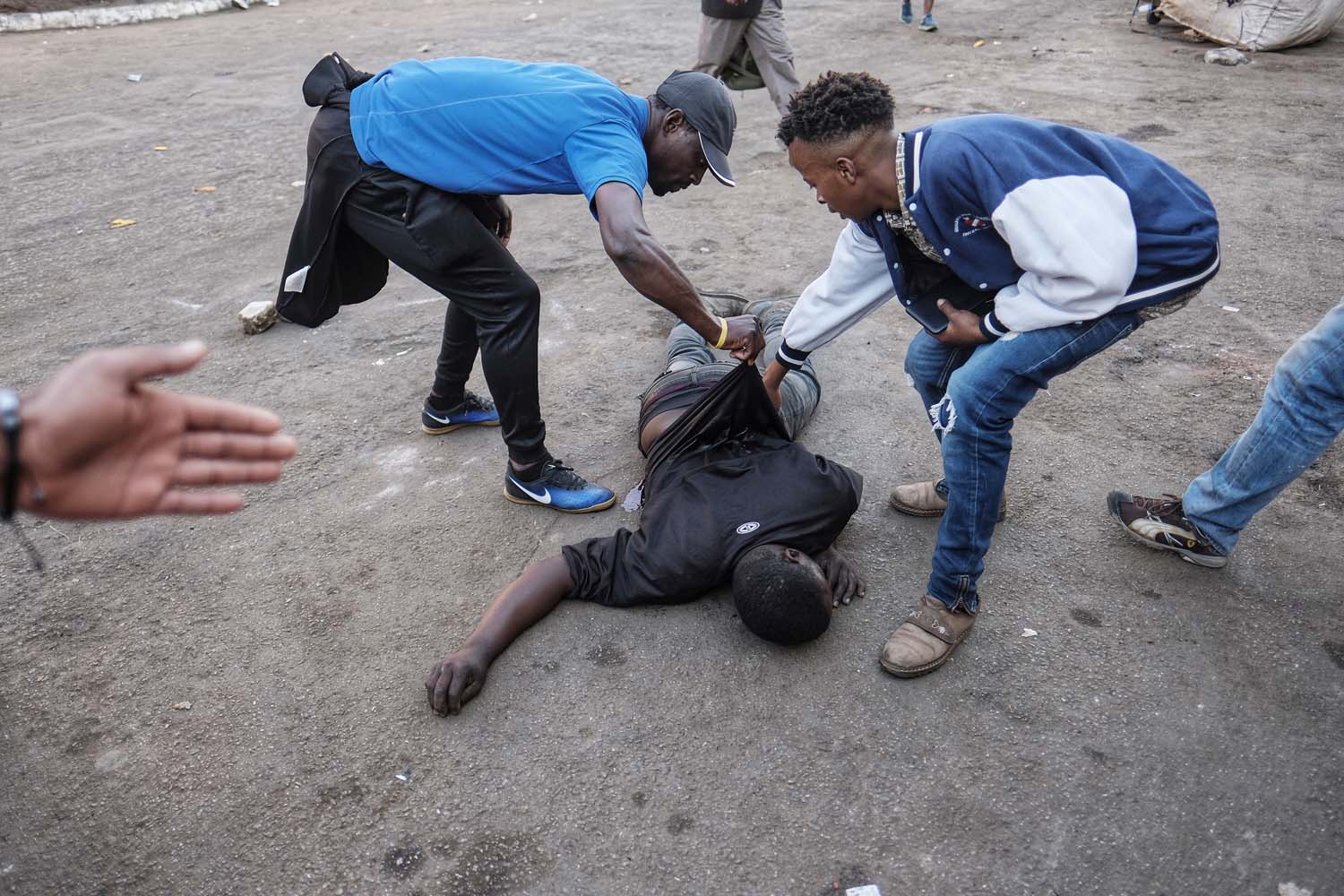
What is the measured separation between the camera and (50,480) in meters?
1.36

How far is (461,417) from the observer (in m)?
3.62

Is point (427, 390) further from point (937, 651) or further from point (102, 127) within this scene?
point (102, 127)

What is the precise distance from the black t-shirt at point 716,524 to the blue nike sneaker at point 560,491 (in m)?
0.33

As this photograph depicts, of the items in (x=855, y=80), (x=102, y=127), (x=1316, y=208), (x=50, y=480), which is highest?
(x=855, y=80)

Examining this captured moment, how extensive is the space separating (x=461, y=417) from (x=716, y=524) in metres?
1.41

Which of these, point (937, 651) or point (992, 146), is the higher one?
point (992, 146)

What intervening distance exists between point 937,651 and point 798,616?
39 centimetres

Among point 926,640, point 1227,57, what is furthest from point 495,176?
point 1227,57

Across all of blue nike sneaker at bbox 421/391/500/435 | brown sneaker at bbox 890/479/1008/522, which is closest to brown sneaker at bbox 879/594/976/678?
brown sneaker at bbox 890/479/1008/522

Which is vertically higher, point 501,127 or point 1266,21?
point 501,127

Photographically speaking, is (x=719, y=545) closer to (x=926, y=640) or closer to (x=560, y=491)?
(x=926, y=640)

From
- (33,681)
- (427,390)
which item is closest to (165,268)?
(427,390)

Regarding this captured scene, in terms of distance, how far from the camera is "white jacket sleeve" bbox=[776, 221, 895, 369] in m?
2.57

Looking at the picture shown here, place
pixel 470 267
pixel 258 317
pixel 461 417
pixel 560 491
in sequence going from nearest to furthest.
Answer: pixel 470 267, pixel 560 491, pixel 461 417, pixel 258 317
